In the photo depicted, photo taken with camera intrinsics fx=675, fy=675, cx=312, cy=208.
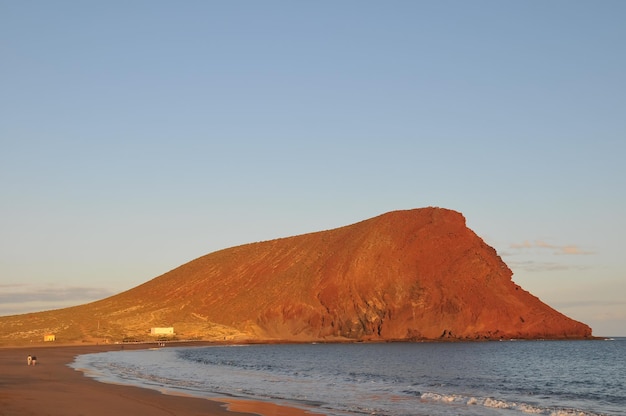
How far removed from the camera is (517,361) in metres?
85.4

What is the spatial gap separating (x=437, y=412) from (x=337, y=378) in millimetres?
23432

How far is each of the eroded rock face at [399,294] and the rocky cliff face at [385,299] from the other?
0.24m

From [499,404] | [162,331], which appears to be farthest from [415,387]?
[162,331]

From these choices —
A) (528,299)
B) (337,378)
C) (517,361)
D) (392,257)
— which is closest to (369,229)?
(392,257)

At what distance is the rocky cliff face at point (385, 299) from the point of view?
153750 millimetres

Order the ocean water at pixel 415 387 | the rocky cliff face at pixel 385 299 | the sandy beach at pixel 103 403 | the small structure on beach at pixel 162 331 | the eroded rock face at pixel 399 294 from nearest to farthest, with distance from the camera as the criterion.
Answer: the sandy beach at pixel 103 403 < the ocean water at pixel 415 387 < the eroded rock face at pixel 399 294 < the rocky cliff face at pixel 385 299 < the small structure on beach at pixel 162 331

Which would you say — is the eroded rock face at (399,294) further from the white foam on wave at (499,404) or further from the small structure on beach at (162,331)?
the white foam on wave at (499,404)

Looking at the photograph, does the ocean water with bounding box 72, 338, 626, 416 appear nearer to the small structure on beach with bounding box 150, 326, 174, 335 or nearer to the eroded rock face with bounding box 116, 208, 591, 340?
the eroded rock face with bounding box 116, 208, 591, 340

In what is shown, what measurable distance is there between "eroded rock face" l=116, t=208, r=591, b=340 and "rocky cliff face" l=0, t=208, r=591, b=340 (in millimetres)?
238

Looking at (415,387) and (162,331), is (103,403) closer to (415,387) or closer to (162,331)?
(415,387)

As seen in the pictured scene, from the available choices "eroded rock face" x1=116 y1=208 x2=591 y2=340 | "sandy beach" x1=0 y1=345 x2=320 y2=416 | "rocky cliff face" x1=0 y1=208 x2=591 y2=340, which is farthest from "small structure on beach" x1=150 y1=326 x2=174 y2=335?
"sandy beach" x1=0 y1=345 x2=320 y2=416

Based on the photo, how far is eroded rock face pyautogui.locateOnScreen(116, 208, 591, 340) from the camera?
15350 centimetres

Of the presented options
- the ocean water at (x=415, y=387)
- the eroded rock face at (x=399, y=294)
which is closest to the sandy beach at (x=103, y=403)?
the ocean water at (x=415, y=387)

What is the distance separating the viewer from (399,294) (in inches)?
6181
